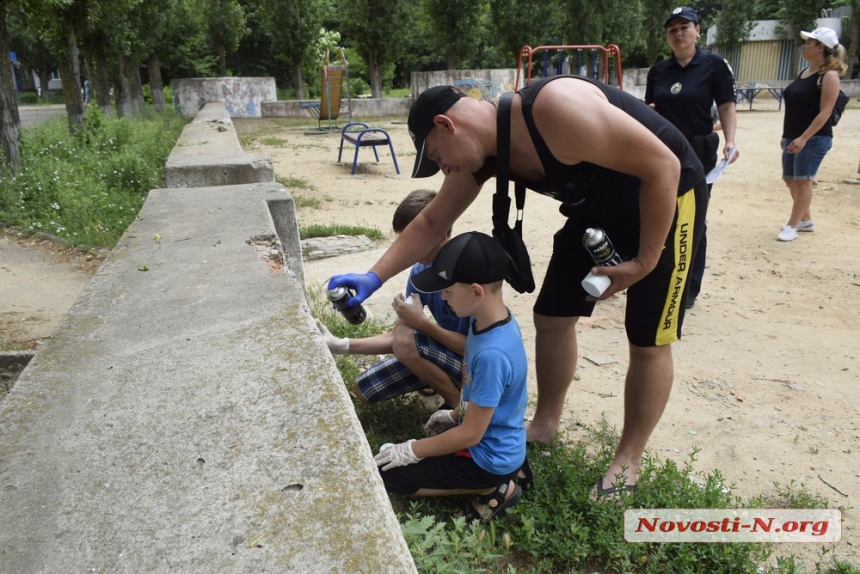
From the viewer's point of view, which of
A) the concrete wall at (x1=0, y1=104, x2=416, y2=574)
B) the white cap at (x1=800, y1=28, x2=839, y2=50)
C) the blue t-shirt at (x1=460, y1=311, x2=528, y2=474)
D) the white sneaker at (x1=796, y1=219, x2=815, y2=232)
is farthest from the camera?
the white sneaker at (x1=796, y1=219, x2=815, y2=232)

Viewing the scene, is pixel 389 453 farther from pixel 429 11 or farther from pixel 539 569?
pixel 429 11

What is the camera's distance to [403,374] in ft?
8.84

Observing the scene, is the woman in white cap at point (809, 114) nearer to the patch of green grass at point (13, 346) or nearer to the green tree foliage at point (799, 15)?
the patch of green grass at point (13, 346)

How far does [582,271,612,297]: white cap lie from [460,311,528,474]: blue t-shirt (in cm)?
26

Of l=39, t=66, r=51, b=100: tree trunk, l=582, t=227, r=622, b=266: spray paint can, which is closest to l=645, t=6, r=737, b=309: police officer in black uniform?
l=582, t=227, r=622, b=266: spray paint can

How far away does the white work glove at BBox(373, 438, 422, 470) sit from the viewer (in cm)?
216

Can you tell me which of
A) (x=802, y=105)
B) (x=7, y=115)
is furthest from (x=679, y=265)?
(x=7, y=115)

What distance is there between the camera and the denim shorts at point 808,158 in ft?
17.3

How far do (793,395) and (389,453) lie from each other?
2066 mm

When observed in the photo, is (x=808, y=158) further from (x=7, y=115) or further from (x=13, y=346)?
(x=7, y=115)

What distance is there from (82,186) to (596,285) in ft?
20.6

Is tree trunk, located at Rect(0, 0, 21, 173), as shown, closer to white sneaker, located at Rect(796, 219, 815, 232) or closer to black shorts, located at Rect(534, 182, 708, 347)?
black shorts, located at Rect(534, 182, 708, 347)

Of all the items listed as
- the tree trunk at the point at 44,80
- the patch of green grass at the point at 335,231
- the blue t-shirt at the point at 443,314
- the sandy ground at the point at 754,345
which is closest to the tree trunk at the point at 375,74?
the sandy ground at the point at 754,345

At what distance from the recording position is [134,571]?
3.64 feet
